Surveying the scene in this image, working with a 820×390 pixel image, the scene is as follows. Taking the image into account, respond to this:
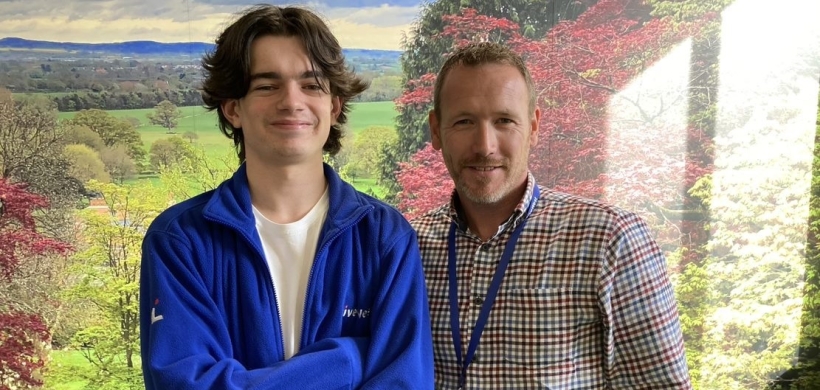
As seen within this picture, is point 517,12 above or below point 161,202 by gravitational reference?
above

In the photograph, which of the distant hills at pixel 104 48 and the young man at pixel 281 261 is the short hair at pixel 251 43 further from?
the distant hills at pixel 104 48

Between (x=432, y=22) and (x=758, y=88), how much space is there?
1870 mm

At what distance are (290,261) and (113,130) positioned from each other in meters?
2.25

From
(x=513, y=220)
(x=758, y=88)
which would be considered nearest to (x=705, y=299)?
(x=758, y=88)

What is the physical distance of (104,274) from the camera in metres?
3.33

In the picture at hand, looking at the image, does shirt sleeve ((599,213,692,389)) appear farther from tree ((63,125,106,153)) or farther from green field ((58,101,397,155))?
tree ((63,125,106,153))

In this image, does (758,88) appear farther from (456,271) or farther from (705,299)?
(456,271)

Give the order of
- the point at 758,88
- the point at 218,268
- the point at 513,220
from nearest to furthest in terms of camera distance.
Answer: the point at 218,268, the point at 513,220, the point at 758,88

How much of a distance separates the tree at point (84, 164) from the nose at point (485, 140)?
7.50 feet

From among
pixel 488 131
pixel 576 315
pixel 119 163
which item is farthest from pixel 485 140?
pixel 119 163

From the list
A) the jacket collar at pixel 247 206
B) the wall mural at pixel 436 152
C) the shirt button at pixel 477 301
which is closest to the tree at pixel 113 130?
the wall mural at pixel 436 152

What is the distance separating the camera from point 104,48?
3.27m

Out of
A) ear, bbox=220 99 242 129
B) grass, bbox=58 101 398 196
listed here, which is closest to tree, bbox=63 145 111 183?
grass, bbox=58 101 398 196

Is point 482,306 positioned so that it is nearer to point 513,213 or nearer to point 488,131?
point 513,213
